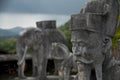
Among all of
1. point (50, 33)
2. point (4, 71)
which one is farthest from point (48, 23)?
point (4, 71)

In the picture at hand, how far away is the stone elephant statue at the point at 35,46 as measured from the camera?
13406mm

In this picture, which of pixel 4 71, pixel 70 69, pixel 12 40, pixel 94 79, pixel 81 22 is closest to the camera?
pixel 81 22

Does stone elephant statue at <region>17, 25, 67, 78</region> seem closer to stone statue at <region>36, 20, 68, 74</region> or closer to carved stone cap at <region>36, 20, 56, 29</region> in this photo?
stone statue at <region>36, 20, 68, 74</region>

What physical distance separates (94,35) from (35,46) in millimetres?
6211

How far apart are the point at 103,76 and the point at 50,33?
237 inches

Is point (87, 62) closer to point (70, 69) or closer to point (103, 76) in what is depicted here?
point (103, 76)

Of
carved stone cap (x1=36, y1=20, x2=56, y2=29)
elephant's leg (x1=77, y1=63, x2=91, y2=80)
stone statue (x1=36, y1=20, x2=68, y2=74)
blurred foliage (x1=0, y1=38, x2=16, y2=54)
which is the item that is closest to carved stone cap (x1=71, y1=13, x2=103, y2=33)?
elephant's leg (x1=77, y1=63, x2=91, y2=80)

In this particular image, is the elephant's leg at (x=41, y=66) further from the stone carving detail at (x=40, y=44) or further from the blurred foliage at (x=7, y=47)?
the blurred foliage at (x=7, y=47)

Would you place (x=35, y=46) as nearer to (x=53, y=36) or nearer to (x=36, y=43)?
(x=36, y=43)

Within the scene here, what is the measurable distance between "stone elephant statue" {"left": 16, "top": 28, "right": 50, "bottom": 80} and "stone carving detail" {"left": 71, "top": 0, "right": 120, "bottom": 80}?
5.61 metres

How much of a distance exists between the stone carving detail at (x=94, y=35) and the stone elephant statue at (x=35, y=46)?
5.61 meters

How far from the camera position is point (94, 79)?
317 inches

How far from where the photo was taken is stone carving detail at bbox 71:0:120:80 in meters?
7.49

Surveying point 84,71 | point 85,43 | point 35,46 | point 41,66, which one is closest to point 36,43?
point 35,46
